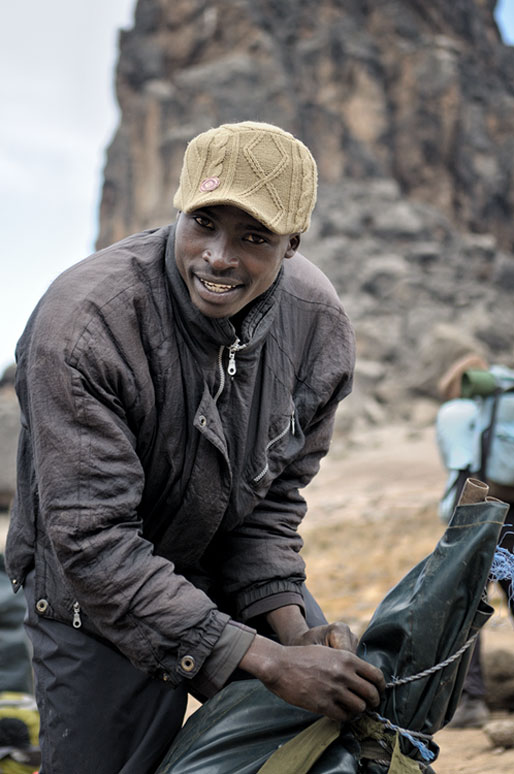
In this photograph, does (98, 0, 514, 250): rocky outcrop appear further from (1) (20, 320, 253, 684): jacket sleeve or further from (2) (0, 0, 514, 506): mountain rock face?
(1) (20, 320, 253, 684): jacket sleeve

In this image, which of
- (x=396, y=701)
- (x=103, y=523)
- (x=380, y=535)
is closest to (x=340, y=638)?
(x=396, y=701)

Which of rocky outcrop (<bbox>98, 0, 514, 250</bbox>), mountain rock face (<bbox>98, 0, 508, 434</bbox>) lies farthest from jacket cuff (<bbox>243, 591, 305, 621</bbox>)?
rocky outcrop (<bbox>98, 0, 514, 250</bbox>)

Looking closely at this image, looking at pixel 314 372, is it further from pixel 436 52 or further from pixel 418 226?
pixel 436 52

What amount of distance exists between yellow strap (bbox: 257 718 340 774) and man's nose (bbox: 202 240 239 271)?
3.47ft

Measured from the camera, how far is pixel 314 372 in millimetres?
2676

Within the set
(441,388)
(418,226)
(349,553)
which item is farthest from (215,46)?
(441,388)

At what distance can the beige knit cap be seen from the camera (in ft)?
6.99

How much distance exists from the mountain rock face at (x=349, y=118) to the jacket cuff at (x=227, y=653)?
123 feet

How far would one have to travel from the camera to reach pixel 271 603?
8.64 ft

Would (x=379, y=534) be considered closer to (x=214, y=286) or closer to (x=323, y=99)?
(x=214, y=286)

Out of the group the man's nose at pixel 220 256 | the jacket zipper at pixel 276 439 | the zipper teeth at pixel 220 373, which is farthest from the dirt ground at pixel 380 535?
the man's nose at pixel 220 256

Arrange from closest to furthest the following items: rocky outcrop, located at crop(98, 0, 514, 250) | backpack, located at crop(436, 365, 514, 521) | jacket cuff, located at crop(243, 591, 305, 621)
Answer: jacket cuff, located at crop(243, 591, 305, 621) → backpack, located at crop(436, 365, 514, 521) → rocky outcrop, located at crop(98, 0, 514, 250)

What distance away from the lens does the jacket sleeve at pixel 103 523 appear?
2086 mm

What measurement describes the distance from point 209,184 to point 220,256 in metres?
0.16
